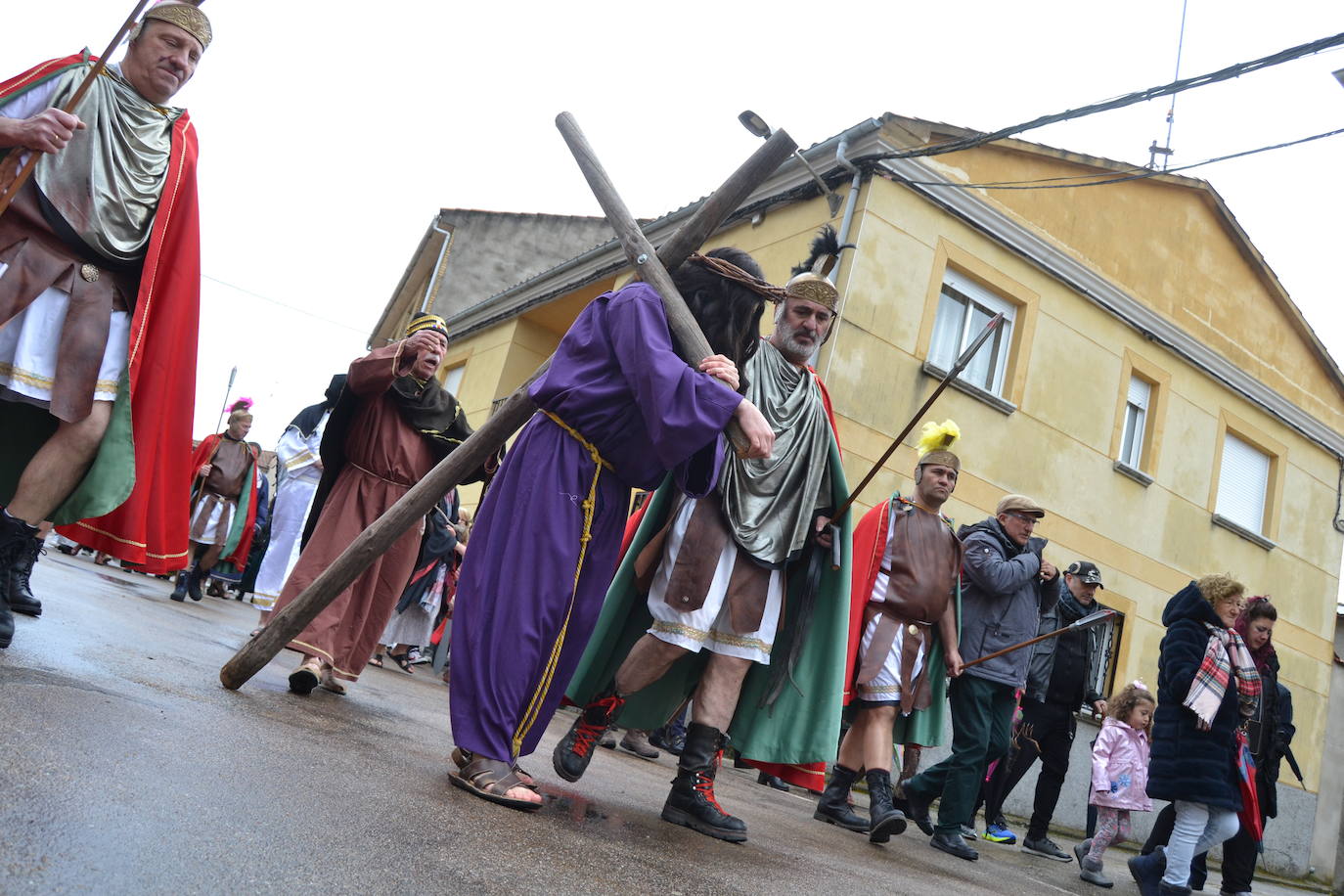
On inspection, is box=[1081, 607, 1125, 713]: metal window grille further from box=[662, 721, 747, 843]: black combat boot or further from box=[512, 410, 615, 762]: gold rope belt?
box=[512, 410, 615, 762]: gold rope belt

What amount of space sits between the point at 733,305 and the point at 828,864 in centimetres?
187

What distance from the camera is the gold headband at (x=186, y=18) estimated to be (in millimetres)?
3914

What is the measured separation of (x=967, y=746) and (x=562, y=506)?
3433mm

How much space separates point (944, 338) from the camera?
42.1 feet

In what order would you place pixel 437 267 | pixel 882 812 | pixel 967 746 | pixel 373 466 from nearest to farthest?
pixel 882 812 < pixel 373 466 < pixel 967 746 < pixel 437 267

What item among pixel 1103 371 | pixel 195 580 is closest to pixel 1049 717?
pixel 1103 371

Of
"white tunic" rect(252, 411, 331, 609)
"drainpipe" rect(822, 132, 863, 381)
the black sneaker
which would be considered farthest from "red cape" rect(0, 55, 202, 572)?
"drainpipe" rect(822, 132, 863, 381)

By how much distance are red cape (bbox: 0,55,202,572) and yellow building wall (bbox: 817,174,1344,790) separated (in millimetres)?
8076

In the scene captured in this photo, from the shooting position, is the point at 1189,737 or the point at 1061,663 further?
the point at 1061,663

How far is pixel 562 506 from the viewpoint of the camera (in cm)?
354

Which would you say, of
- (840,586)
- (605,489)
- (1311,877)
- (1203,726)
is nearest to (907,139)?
(1203,726)

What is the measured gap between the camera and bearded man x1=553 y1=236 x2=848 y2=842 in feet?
13.4

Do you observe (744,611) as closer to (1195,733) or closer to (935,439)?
(935,439)

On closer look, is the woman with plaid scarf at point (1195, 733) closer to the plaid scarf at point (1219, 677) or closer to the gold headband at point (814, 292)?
the plaid scarf at point (1219, 677)
